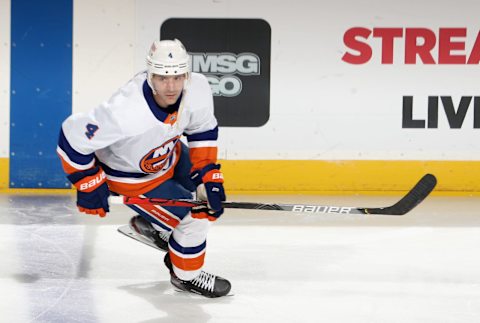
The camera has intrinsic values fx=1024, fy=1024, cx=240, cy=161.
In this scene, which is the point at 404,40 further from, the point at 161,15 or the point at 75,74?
the point at 75,74

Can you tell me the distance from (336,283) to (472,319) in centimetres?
68

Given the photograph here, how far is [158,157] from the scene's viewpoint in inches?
145

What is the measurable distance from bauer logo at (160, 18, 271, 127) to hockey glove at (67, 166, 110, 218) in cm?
289

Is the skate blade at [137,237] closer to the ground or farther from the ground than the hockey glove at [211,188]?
closer to the ground

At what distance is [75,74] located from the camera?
6.40 m

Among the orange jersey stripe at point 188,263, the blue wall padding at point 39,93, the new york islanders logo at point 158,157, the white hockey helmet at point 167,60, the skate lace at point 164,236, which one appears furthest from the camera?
the blue wall padding at point 39,93

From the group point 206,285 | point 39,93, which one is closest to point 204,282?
point 206,285

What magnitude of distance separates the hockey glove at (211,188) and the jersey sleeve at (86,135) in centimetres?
36

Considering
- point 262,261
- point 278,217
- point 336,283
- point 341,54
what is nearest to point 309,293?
point 336,283

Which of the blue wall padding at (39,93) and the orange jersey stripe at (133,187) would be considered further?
the blue wall padding at (39,93)

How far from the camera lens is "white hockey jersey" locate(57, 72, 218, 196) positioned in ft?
11.3

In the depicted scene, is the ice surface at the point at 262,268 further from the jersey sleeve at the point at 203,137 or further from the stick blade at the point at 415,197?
the jersey sleeve at the point at 203,137

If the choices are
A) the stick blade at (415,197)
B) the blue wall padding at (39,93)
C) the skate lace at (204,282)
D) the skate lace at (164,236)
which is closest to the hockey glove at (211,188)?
the skate lace at (204,282)

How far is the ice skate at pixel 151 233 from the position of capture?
406 centimetres
